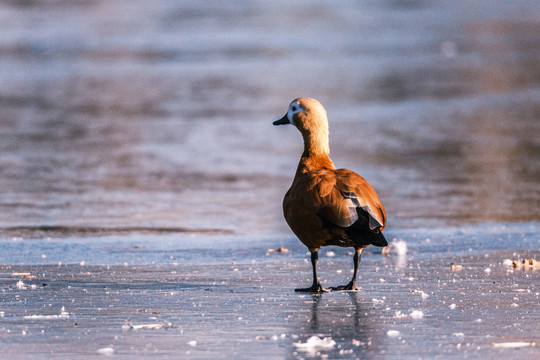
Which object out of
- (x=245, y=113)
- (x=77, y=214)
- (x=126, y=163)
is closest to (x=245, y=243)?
(x=77, y=214)

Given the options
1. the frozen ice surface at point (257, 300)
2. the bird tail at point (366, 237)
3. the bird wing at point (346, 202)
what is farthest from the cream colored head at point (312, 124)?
the bird tail at point (366, 237)

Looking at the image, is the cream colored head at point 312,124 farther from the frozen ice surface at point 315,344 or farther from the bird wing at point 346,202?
the frozen ice surface at point 315,344

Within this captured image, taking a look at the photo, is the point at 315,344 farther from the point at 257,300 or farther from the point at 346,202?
the point at 346,202

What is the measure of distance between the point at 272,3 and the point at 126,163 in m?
35.8

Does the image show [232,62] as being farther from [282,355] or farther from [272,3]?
[282,355]

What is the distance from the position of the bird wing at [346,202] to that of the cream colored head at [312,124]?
658 millimetres

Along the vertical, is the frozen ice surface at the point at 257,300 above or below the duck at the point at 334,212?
below

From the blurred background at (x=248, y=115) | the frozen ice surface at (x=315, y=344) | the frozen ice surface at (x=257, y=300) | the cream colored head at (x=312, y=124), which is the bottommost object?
the frozen ice surface at (x=315, y=344)

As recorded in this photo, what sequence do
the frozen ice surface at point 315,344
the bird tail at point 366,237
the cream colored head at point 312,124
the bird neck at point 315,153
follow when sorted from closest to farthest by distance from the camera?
1. the frozen ice surface at point 315,344
2. the bird tail at point 366,237
3. the bird neck at point 315,153
4. the cream colored head at point 312,124

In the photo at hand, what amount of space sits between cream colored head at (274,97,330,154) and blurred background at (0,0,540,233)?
265 centimetres

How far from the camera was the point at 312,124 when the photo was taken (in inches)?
309

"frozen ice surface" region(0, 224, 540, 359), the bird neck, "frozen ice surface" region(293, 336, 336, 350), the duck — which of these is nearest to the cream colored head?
the bird neck

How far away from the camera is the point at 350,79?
82.5 ft

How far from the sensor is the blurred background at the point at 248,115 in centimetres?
1186
